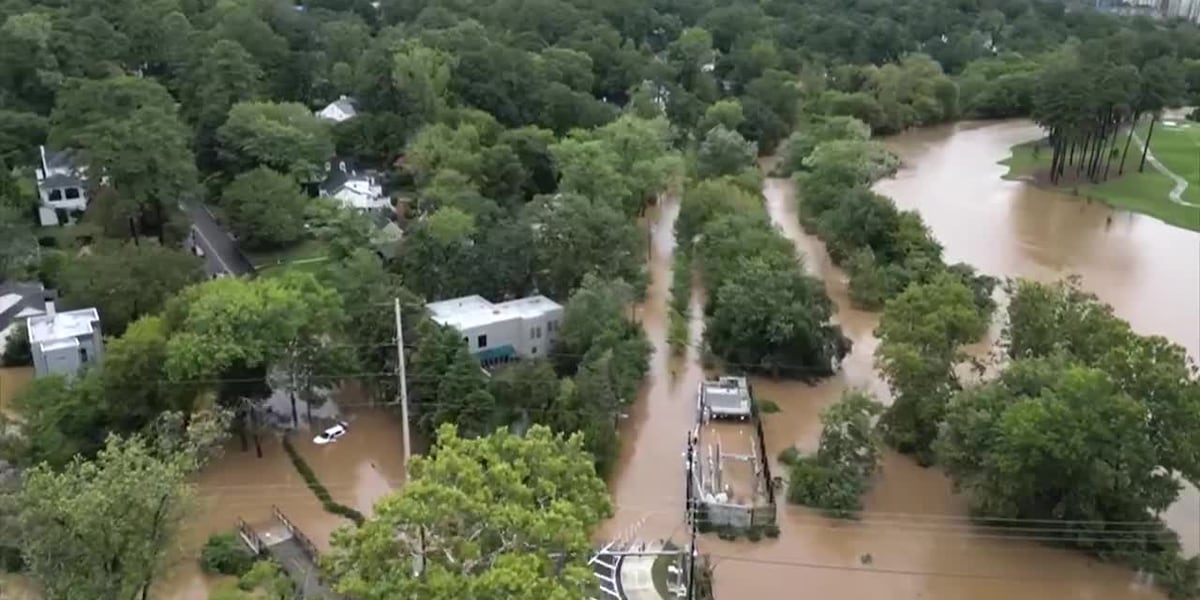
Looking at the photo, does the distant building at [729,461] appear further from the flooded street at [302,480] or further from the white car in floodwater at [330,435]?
the white car in floodwater at [330,435]

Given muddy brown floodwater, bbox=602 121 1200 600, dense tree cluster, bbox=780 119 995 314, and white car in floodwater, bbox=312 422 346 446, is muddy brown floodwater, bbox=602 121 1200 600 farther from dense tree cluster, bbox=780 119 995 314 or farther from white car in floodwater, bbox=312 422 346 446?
white car in floodwater, bbox=312 422 346 446

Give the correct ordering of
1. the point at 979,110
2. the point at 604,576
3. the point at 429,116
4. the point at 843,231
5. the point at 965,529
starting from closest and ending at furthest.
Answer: the point at 604,576
the point at 965,529
the point at 843,231
the point at 429,116
the point at 979,110

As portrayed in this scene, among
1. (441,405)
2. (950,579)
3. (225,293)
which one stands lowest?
(950,579)

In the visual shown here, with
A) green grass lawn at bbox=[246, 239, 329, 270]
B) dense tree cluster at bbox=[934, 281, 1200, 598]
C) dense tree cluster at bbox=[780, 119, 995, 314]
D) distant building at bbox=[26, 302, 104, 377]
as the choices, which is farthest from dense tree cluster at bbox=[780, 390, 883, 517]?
green grass lawn at bbox=[246, 239, 329, 270]

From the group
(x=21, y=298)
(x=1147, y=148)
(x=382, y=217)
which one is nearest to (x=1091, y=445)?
(x=382, y=217)

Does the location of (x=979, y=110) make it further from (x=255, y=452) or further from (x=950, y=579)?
(x=255, y=452)

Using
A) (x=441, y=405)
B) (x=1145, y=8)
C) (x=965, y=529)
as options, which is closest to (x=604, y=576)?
(x=441, y=405)
